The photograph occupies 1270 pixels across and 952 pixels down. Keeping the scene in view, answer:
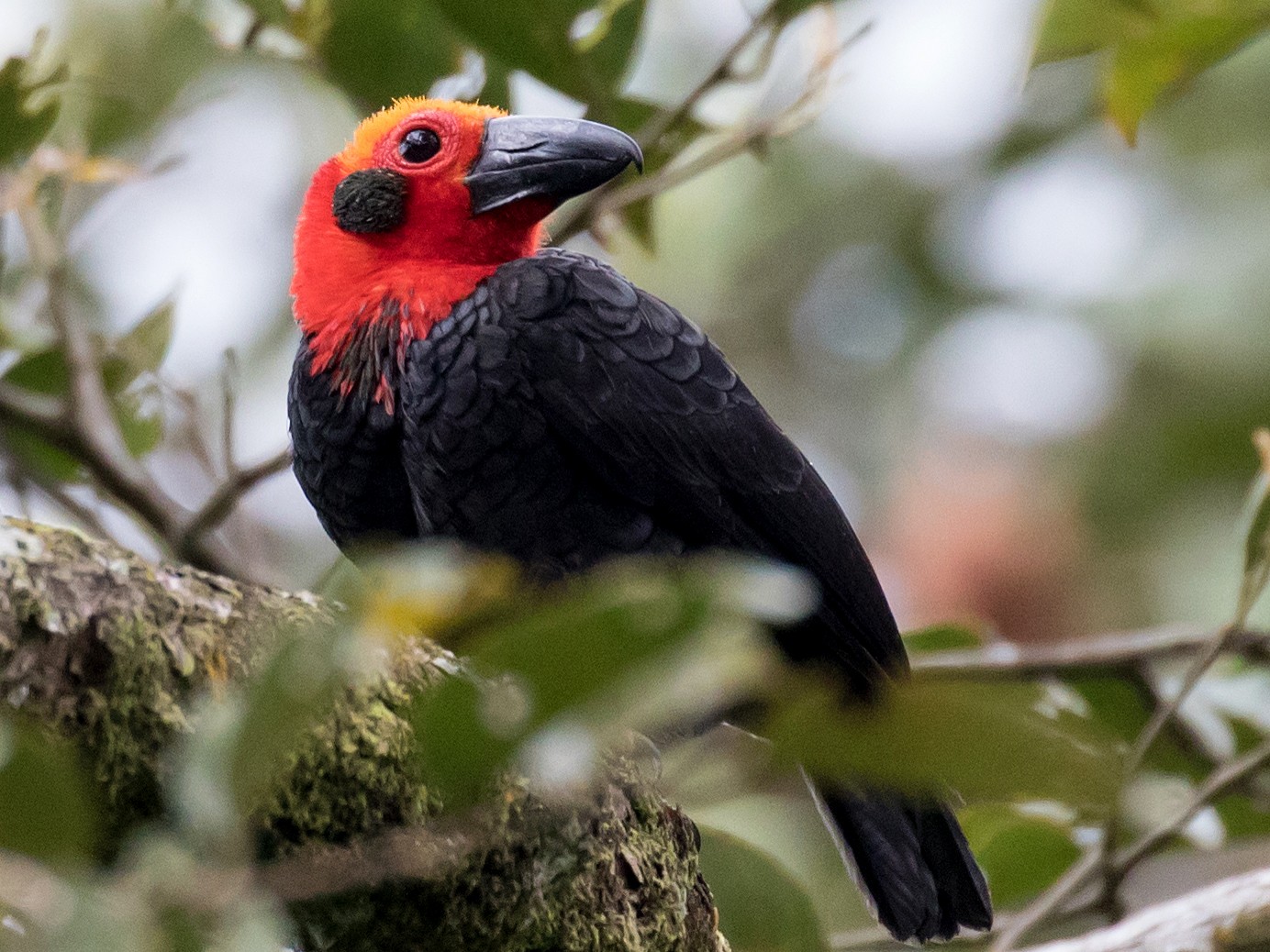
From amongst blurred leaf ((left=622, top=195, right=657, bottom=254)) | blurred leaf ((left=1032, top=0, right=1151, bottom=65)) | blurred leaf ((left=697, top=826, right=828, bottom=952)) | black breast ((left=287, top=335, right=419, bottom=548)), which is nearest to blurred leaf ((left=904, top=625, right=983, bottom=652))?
blurred leaf ((left=697, top=826, right=828, bottom=952))

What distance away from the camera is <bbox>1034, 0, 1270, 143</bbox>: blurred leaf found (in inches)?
116

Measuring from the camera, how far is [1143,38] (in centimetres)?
304

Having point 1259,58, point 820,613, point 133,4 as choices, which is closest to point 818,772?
point 820,613

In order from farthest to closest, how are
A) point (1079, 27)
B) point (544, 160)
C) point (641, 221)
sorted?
point (641, 221) < point (544, 160) < point (1079, 27)

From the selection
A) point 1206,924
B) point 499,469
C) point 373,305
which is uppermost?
point 373,305

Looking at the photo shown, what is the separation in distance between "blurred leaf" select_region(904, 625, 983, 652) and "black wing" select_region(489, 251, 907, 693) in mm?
480

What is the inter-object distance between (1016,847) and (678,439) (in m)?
1.31

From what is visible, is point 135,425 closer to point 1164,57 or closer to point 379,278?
point 379,278

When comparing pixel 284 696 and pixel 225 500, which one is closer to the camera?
pixel 284 696

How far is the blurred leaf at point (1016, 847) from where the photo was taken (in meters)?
3.51

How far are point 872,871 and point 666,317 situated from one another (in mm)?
1336

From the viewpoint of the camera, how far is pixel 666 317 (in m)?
3.37

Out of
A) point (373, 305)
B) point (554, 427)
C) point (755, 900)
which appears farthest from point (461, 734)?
point (373, 305)

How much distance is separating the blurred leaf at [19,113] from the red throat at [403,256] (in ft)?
2.33
